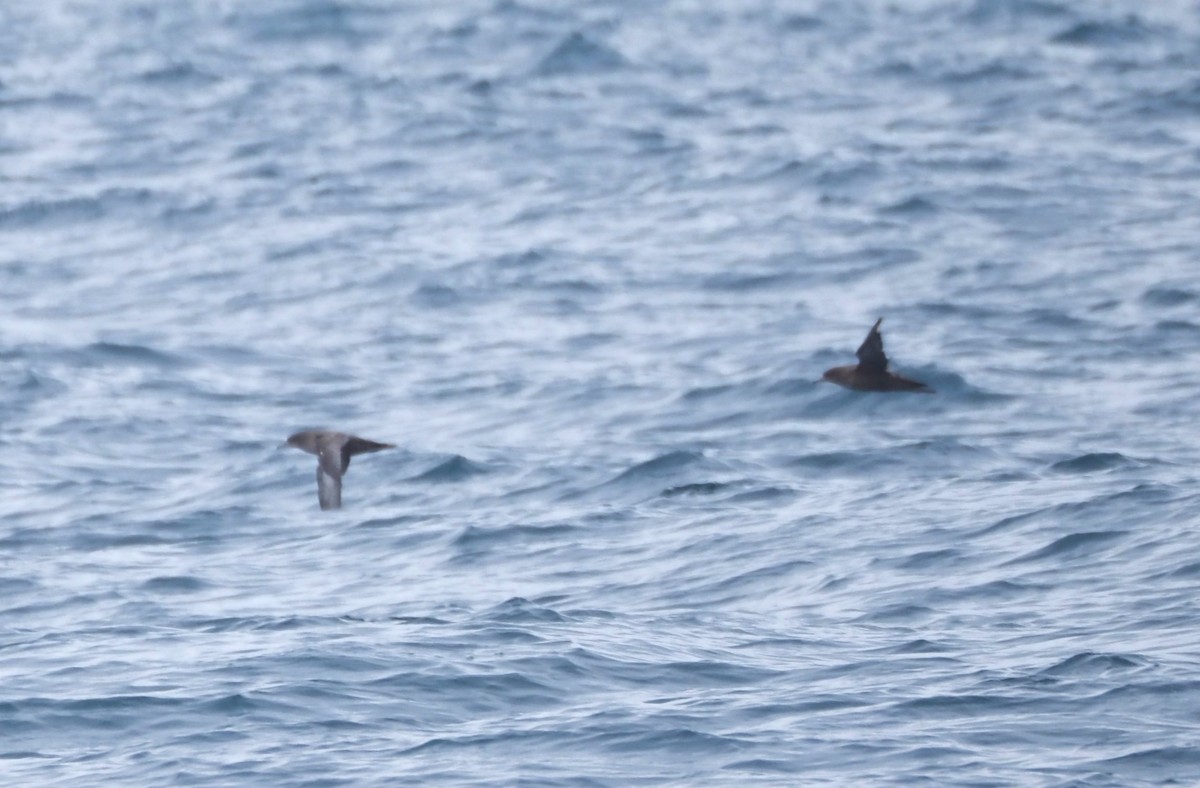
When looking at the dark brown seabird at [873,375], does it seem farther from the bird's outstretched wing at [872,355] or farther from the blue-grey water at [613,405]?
the blue-grey water at [613,405]

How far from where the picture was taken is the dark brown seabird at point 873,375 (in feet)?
42.6

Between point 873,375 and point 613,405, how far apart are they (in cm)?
390

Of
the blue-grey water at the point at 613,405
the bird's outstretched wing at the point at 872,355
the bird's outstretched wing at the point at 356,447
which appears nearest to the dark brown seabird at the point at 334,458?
the bird's outstretched wing at the point at 356,447

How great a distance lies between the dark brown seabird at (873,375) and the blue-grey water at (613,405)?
3.16 feet

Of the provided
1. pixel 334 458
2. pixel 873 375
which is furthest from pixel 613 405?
pixel 334 458

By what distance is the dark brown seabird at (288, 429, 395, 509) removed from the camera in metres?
12.0

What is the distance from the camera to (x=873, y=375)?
→ 13.2 metres

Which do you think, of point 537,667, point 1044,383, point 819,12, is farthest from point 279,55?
point 537,667

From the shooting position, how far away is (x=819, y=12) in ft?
105

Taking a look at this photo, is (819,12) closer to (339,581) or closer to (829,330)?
(829,330)

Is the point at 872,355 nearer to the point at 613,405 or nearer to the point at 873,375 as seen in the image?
the point at 873,375

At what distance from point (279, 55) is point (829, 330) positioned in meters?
15.2

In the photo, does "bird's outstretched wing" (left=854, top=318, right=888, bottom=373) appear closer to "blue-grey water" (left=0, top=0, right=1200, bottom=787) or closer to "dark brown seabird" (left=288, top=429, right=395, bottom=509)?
"blue-grey water" (left=0, top=0, right=1200, bottom=787)

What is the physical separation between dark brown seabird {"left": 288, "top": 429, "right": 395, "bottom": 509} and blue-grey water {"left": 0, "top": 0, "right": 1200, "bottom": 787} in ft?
2.45
